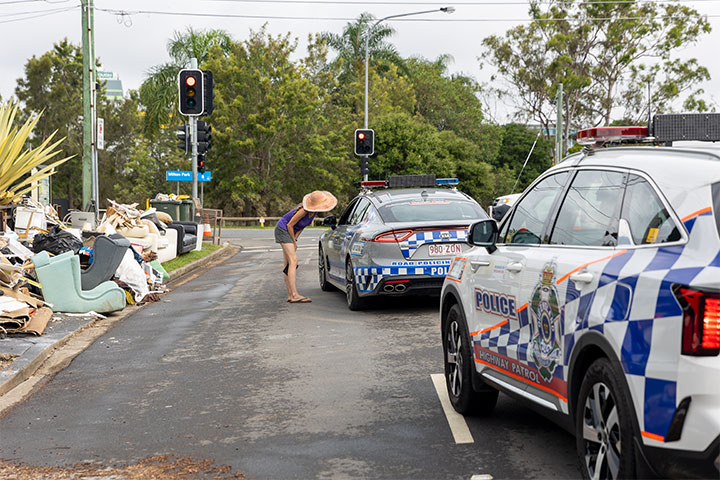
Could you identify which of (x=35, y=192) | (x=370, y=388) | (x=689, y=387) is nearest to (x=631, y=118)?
(x=35, y=192)

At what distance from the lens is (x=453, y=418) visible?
604 cm

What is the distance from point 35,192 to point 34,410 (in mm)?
26292

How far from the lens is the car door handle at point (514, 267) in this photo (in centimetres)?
500

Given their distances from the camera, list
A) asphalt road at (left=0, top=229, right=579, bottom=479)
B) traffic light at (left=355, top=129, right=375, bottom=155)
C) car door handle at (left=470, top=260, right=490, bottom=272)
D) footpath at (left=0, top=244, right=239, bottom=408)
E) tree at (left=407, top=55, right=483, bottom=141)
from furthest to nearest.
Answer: tree at (left=407, top=55, right=483, bottom=141) < traffic light at (left=355, top=129, right=375, bottom=155) < footpath at (left=0, top=244, right=239, bottom=408) < car door handle at (left=470, top=260, right=490, bottom=272) < asphalt road at (left=0, top=229, right=579, bottom=479)

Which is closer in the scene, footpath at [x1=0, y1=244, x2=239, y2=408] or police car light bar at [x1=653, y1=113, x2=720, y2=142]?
police car light bar at [x1=653, y1=113, x2=720, y2=142]

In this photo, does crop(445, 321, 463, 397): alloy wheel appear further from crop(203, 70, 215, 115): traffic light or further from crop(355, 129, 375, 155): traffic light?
crop(355, 129, 375, 155): traffic light

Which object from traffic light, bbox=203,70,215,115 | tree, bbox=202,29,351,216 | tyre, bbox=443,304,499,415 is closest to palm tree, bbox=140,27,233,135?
tree, bbox=202,29,351,216

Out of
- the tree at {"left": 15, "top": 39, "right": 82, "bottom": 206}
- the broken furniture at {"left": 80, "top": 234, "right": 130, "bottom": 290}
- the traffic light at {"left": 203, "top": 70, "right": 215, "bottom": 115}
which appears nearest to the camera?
the broken furniture at {"left": 80, "top": 234, "right": 130, "bottom": 290}

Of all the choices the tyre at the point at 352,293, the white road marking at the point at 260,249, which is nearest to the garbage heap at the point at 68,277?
the tyre at the point at 352,293

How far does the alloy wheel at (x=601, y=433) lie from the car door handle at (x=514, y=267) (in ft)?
3.74

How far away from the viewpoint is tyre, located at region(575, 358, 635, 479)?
3.59 metres

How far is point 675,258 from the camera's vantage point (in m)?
3.44

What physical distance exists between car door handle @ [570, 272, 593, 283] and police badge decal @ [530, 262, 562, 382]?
0.72 ft

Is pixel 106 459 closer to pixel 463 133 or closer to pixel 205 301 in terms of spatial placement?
pixel 205 301
